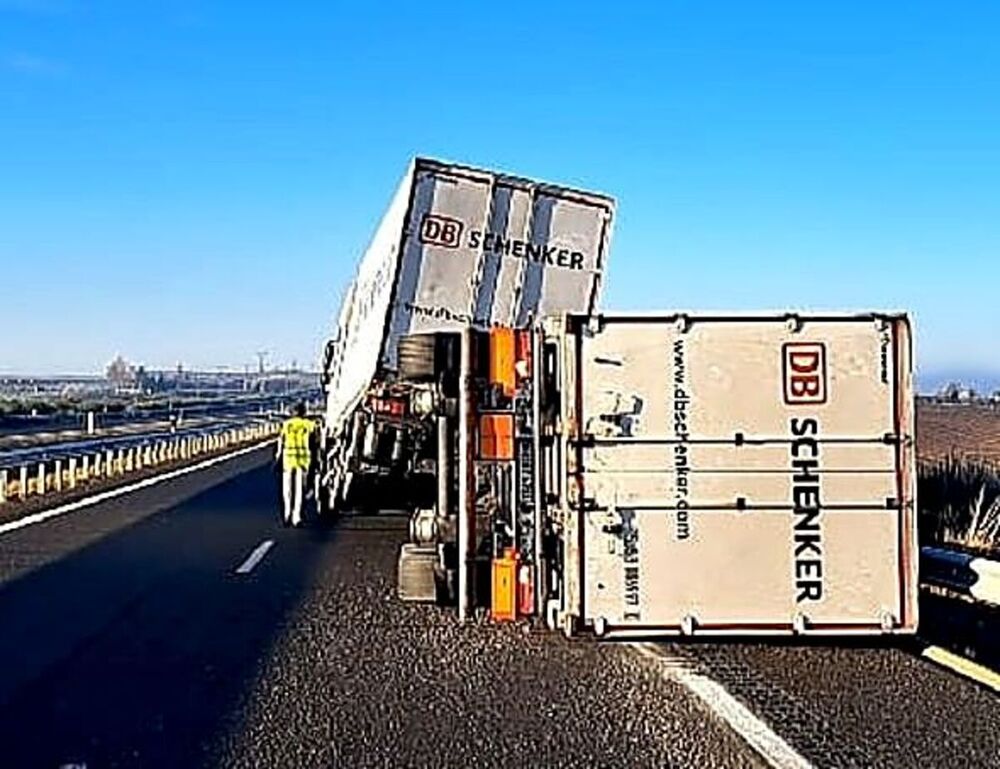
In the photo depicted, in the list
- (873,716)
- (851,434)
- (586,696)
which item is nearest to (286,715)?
(586,696)

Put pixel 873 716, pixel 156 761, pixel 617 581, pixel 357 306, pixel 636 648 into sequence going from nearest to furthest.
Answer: pixel 156 761
pixel 873 716
pixel 617 581
pixel 636 648
pixel 357 306

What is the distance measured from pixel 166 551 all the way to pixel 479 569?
21.9ft

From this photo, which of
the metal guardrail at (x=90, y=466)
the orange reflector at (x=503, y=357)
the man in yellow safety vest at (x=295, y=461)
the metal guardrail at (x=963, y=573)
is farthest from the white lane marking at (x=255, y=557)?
the metal guardrail at (x=90, y=466)

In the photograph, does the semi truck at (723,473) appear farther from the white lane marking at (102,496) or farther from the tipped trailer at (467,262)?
the white lane marking at (102,496)

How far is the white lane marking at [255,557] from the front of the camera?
641 inches

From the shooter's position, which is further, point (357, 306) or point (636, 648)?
point (357, 306)

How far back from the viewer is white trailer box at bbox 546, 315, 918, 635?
10156 mm

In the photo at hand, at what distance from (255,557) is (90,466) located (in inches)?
754

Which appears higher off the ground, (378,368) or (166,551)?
(378,368)

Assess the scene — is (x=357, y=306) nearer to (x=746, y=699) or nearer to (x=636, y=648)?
(x=636, y=648)

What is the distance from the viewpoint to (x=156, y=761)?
729 centimetres

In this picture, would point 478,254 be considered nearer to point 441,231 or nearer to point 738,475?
point 441,231

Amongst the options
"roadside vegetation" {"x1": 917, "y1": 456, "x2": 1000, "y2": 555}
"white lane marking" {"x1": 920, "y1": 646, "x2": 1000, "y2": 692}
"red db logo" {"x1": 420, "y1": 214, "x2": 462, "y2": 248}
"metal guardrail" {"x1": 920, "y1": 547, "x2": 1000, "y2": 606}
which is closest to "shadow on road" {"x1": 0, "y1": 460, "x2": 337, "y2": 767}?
"red db logo" {"x1": 420, "y1": 214, "x2": 462, "y2": 248}

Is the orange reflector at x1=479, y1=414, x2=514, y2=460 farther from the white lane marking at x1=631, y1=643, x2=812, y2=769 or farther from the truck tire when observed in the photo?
the white lane marking at x1=631, y1=643, x2=812, y2=769
